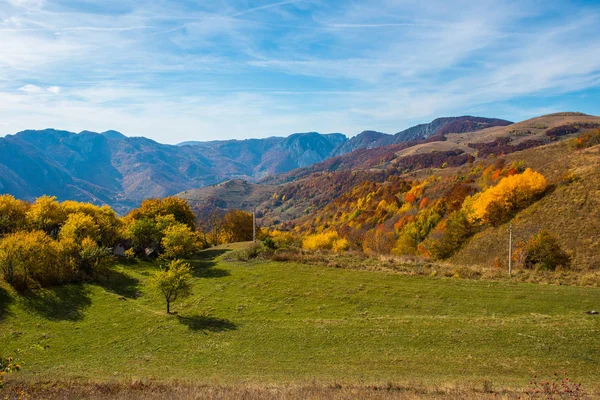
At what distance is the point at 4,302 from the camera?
27234 mm

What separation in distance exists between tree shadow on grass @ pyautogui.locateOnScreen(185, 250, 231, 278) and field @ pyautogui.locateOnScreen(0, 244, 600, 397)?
163 inches

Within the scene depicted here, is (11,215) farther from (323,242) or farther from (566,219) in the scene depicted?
(566,219)

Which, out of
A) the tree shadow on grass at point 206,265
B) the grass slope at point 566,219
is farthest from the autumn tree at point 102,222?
the grass slope at point 566,219

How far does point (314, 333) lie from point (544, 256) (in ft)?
101

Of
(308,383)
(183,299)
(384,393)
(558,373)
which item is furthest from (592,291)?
(183,299)

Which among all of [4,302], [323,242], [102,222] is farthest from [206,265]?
[323,242]

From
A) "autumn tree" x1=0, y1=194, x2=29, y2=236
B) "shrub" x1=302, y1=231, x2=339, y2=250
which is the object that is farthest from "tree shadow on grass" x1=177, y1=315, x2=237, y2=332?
"shrub" x1=302, y1=231, x2=339, y2=250

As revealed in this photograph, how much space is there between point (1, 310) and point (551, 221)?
206 ft

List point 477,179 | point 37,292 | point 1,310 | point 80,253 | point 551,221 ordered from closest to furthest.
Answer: point 1,310 < point 37,292 < point 80,253 < point 551,221 < point 477,179

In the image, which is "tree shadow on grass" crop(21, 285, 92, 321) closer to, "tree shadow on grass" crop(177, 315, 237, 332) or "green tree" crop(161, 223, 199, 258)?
"tree shadow on grass" crop(177, 315, 237, 332)

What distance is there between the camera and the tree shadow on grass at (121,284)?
33188 mm

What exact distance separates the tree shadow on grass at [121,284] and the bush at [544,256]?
134ft

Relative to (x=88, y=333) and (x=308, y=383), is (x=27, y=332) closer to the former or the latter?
(x=88, y=333)

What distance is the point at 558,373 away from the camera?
1642 cm
